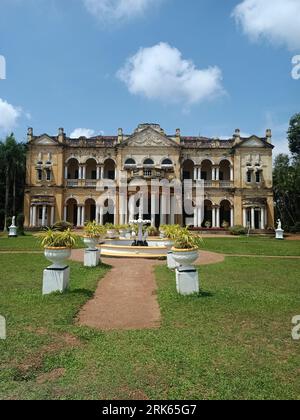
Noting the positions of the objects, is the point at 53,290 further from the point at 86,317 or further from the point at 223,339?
the point at 223,339

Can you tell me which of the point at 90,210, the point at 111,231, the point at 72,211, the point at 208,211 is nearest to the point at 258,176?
the point at 208,211

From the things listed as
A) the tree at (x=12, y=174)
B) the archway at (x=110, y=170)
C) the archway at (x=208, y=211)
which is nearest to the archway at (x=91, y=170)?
the archway at (x=110, y=170)

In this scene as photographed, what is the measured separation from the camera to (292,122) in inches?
1738

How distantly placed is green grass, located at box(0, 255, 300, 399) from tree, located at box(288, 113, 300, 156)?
4066cm

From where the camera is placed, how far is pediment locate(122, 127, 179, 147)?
3803 centimetres

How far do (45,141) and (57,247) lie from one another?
111 feet

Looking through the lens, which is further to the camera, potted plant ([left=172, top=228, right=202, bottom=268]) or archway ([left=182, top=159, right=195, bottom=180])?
archway ([left=182, top=159, right=195, bottom=180])

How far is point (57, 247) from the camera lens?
7.80 metres

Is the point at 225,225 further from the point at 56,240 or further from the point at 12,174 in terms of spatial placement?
the point at 56,240

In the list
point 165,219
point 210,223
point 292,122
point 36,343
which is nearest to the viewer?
point 36,343

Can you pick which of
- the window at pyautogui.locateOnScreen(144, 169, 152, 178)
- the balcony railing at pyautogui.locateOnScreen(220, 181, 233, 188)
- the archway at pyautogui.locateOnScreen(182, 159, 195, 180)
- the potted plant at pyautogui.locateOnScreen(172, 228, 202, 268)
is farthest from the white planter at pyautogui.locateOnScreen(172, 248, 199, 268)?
the archway at pyautogui.locateOnScreen(182, 159, 195, 180)

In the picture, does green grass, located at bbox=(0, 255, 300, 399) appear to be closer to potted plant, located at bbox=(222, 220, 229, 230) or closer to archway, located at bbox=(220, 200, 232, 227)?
potted plant, located at bbox=(222, 220, 229, 230)
